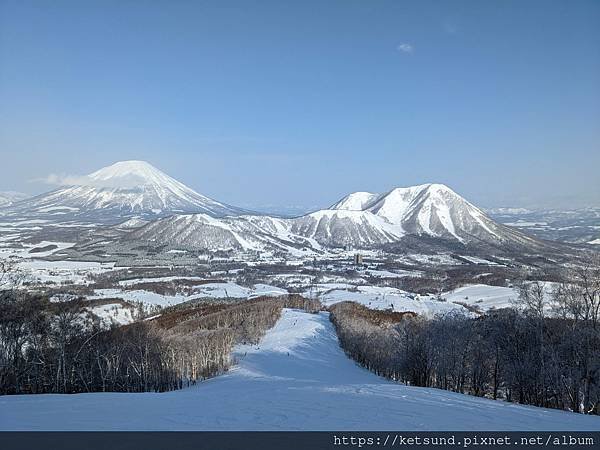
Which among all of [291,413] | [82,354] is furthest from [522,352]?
[82,354]

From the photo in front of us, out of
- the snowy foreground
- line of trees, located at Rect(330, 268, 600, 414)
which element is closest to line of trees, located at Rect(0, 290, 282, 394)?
the snowy foreground

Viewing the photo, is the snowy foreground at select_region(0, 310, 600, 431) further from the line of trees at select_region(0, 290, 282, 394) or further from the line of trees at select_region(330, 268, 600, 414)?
the line of trees at select_region(0, 290, 282, 394)

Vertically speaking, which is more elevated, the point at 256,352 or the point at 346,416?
the point at 346,416

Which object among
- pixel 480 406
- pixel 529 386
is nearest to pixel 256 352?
pixel 529 386

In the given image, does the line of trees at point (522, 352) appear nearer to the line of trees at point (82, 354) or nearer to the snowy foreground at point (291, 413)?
the snowy foreground at point (291, 413)

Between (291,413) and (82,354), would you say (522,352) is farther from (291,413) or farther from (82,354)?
(82,354)

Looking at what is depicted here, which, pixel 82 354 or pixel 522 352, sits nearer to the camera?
pixel 522 352
